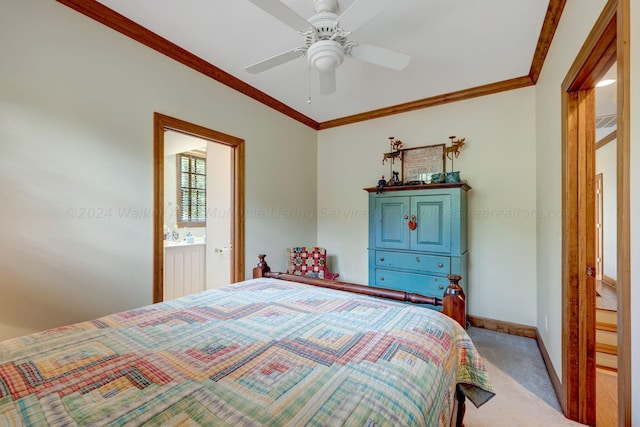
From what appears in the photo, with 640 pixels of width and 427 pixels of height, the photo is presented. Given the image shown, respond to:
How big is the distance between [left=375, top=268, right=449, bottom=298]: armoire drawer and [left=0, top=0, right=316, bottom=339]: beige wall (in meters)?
2.27

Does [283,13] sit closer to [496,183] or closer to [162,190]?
[162,190]

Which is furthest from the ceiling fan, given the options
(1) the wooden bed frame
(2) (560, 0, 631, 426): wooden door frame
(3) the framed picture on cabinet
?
(3) the framed picture on cabinet

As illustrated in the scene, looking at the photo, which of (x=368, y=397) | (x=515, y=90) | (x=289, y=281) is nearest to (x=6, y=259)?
(x=289, y=281)

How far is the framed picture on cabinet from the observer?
333cm

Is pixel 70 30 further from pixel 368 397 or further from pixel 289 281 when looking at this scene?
pixel 368 397

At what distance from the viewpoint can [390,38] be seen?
2.24 m

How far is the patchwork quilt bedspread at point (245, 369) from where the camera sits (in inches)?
27.8

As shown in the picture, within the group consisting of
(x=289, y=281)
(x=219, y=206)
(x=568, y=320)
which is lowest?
(x=568, y=320)

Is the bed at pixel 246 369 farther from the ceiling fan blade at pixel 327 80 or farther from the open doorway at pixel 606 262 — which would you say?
the ceiling fan blade at pixel 327 80

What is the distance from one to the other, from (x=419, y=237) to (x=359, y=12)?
2.14 metres

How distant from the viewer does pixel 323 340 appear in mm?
1102

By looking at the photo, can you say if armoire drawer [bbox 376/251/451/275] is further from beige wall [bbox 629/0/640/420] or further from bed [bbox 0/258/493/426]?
beige wall [bbox 629/0/640/420]

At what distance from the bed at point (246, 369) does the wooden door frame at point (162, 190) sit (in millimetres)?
915

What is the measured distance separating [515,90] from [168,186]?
5049 millimetres
